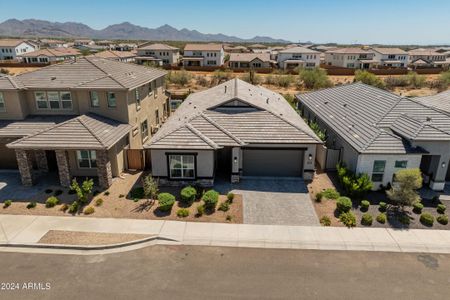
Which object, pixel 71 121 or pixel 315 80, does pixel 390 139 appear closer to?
pixel 71 121

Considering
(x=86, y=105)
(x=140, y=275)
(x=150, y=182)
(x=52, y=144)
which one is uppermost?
(x=86, y=105)

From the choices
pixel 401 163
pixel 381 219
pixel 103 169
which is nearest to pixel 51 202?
pixel 103 169

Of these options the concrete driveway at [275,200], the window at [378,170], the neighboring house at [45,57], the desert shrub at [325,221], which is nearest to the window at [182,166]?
the concrete driveway at [275,200]

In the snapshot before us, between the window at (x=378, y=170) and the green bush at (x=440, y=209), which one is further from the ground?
the window at (x=378, y=170)

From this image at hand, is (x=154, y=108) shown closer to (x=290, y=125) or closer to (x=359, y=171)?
(x=290, y=125)

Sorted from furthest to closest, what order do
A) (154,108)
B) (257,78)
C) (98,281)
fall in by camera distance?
1. (257,78)
2. (154,108)
3. (98,281)

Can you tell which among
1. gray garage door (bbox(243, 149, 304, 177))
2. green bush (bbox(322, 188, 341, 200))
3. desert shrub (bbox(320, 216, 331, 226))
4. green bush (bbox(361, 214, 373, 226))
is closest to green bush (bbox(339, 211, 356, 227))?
green bush (bbox(361, 214, 373, 226))

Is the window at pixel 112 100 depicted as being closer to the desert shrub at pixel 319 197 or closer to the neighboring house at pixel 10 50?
the desert shrub at pixel 319 197

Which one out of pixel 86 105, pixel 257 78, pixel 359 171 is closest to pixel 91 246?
pixel 86 105
